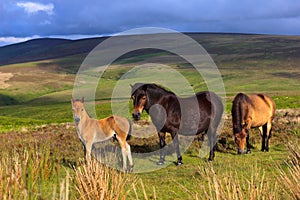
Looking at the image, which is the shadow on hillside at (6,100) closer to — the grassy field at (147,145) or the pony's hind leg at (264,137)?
the grassy field at (147,145)

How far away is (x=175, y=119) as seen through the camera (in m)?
12.3

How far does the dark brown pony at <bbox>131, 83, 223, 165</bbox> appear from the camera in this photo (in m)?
11.7

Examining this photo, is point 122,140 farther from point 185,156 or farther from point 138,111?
point 185,156

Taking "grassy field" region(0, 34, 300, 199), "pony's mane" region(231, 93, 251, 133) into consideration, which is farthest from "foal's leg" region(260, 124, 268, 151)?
"pony's mane" region(231, 93, 251, 133)

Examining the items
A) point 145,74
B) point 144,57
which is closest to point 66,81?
point 145,74

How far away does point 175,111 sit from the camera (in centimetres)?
1230

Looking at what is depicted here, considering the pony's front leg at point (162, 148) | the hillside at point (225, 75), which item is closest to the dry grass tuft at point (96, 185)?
the pony's front leg at point (162, 148)

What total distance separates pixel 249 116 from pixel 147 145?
14.1ft

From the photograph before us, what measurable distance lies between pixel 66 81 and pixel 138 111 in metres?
138

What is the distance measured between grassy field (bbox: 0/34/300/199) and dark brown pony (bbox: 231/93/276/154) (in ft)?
2.01

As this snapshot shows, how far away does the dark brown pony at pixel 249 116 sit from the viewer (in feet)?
43.6

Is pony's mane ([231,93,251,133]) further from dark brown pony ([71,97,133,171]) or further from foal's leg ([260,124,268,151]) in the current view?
dark brown pony ([71,97,133,171])

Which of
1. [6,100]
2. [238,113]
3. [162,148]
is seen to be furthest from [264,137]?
[6,100]

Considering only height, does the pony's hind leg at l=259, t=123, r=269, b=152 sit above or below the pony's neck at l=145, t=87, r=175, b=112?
below
